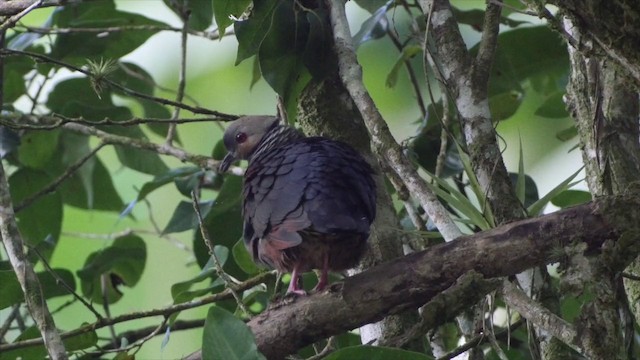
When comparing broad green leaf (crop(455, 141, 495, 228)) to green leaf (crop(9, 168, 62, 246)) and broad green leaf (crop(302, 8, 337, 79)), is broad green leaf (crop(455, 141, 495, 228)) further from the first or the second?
green leaf (crop(9, 168, 62, 246))

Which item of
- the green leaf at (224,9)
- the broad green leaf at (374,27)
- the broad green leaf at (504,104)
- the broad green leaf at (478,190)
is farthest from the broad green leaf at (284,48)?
the broad green leaf at (504,104)

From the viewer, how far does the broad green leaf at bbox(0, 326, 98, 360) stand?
12.0 feet

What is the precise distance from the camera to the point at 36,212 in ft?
15.4

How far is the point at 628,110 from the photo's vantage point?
344 centimetres

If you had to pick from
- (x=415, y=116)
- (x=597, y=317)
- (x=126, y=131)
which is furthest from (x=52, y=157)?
(x=597, y=317)

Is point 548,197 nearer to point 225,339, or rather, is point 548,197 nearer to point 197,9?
point 225,339

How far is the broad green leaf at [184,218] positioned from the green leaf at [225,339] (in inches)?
77.8

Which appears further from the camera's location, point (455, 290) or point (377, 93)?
point (377, 93)

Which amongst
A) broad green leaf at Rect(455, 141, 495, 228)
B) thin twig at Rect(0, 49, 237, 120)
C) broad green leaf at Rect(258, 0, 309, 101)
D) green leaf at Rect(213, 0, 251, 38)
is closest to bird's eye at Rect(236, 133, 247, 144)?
thin twig at Rect(0, 49, 237, 120)

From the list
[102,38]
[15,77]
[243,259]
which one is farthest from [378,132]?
[15,77]

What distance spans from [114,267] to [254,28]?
1558 mm

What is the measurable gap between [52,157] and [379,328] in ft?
7.37

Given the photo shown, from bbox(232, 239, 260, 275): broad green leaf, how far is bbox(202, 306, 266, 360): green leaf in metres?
1.57

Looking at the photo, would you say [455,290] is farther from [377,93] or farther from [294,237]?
[377,93]
